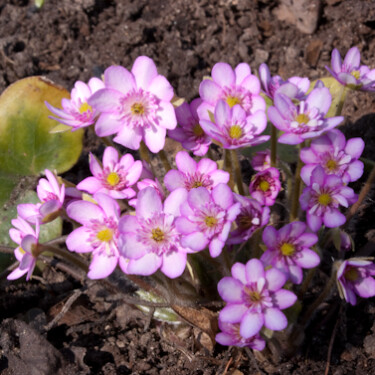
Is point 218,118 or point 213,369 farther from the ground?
point 218,118

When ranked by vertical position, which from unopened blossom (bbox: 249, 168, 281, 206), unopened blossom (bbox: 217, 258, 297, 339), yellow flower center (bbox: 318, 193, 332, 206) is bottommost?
unopened blossom (bbox: 217, 258, 297, 339)

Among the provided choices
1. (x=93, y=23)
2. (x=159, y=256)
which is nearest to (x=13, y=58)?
(x=93, y=23)

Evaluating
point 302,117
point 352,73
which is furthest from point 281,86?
point 352,73

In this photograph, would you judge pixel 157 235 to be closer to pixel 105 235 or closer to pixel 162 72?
pixel 105 235

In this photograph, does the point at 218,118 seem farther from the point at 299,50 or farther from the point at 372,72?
the point at 299,50

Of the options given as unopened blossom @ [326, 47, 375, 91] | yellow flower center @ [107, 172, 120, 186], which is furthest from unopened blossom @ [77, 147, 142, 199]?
unopened blossom @ [326, 47, 375, 91]

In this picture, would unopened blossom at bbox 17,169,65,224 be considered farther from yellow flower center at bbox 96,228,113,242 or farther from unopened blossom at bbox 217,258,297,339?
unopened blossom at bbox 217,258,297,339
